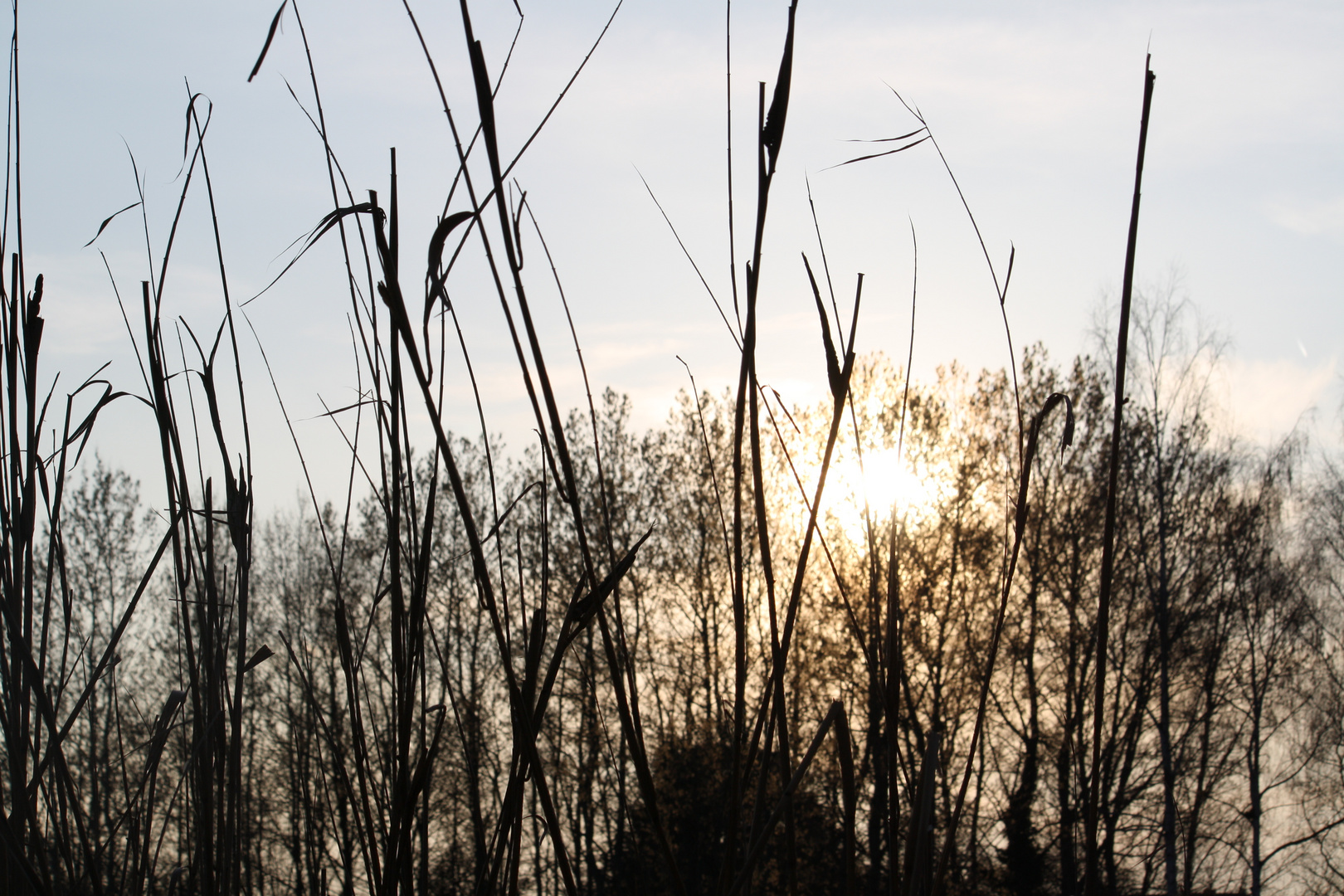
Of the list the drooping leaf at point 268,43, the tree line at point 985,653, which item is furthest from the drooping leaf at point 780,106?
the tree line at point 985,653

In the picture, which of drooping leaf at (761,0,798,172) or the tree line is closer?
drooping leaf at (761,0,798,172)

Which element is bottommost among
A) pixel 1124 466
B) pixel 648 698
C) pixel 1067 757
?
pixel 1067 757

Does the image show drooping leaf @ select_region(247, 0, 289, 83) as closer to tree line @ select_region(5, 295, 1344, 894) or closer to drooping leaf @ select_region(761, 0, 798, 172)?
drooping leaf @ select_region(761, 0, 798, 172)

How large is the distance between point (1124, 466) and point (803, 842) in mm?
6253

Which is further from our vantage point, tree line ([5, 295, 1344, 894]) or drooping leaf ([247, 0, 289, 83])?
tree line ([5, 295, 1344, 894])

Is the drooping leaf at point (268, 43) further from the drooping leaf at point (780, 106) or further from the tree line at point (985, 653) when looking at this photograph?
the tree line at point (985, 653)

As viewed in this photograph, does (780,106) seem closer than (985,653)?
Yes

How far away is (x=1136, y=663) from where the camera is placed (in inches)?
511

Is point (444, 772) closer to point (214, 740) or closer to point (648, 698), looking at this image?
point (648, 698)

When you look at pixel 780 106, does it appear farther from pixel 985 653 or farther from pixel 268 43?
pixel 985 653

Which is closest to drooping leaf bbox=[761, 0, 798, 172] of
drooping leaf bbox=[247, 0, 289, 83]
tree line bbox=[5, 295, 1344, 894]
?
drooping leaf bbox=[247, 0, 289, 83]

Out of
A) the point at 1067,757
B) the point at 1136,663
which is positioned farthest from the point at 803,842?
the point at 1136,663

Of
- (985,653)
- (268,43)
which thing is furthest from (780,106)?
(985,653)

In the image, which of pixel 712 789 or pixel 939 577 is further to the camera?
pixel 712 789
